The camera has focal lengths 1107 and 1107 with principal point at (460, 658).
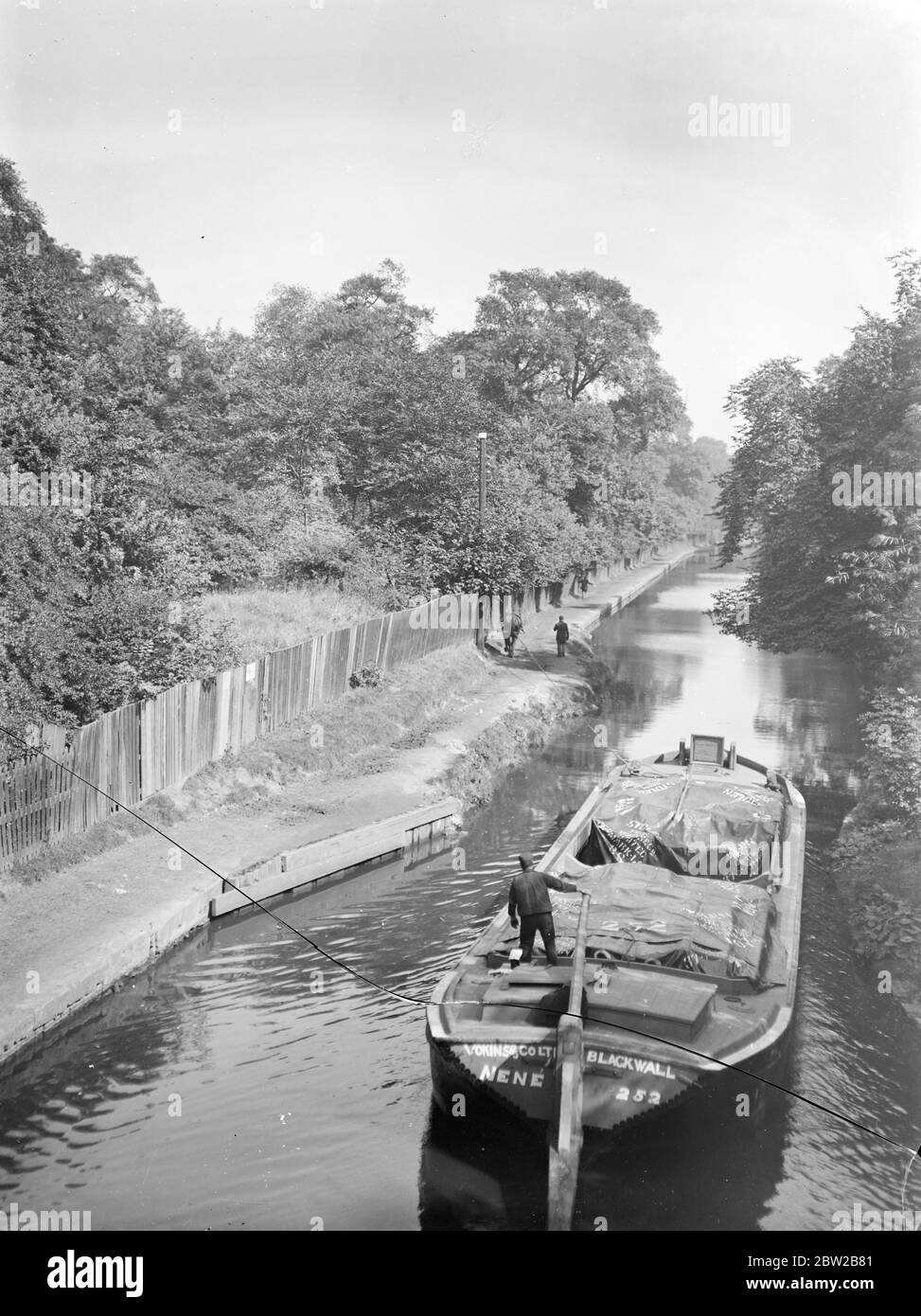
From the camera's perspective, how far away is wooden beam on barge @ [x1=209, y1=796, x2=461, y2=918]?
48.0 ft

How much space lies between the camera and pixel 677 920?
11.3m

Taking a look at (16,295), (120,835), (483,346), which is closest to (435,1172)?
(120,835)

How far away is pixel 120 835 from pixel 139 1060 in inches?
195

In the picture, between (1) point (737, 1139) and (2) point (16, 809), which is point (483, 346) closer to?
(2) point (16, 809)

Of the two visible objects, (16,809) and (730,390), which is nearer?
(16,809)

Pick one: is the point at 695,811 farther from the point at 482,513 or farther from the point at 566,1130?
the point at 482,513

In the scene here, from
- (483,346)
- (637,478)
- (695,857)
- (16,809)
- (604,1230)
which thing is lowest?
(604,1230)

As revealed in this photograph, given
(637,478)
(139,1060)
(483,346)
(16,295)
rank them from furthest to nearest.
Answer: (637,478), (483,346), (16,295), (139,1060)

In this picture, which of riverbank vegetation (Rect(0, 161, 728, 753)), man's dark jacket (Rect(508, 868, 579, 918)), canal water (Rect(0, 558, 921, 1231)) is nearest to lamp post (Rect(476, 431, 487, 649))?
riverbank vegetation (Rect(0, 161, 728, 753))

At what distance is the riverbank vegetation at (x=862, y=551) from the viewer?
596 inches

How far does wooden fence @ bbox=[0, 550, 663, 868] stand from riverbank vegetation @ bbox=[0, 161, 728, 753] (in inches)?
26.0

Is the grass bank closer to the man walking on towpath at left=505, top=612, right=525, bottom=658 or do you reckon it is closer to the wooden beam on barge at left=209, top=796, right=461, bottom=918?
the wooden beam on barge at left=209, top=796, right=461, bottom=918

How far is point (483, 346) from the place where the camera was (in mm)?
47906

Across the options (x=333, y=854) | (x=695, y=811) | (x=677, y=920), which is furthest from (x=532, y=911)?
(x=333, y=854)
